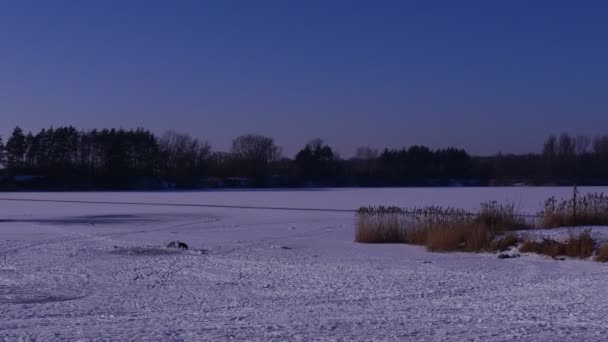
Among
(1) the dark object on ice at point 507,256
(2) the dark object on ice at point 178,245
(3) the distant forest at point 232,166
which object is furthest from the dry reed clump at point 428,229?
(3) the distant forest at point 232,166

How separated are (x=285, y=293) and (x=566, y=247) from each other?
7.42 metres

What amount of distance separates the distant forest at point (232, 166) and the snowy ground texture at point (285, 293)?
233 feet

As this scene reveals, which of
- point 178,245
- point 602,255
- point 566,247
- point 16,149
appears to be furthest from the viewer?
point 16,149

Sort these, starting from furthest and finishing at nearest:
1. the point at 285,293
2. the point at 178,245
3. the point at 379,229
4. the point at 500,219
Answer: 1. the point at 500,219
2. the point at 379,229
3. the point at 178,245
4. the point at 285,293

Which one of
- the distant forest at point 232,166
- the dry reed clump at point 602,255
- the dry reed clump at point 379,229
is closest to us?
the dry reed clump at point 602,255

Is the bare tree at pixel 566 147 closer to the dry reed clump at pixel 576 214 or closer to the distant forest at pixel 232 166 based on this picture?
the distant forest at pixel 232 166

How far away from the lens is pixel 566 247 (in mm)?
15992

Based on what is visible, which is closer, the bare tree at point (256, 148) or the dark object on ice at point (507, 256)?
the dark object on ice at point (507, 256)

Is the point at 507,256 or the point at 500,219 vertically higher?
the point at 500,219

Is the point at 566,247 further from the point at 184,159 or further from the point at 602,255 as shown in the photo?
the point at 184,159

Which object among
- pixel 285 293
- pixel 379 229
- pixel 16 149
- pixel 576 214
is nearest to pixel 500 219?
pixel 576 214

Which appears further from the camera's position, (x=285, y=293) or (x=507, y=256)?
(x=507, y=256)

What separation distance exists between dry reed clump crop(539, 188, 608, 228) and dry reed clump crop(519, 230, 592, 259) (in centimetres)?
519

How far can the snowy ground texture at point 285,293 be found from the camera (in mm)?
8062
